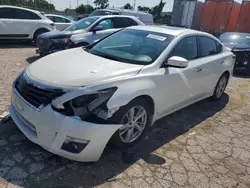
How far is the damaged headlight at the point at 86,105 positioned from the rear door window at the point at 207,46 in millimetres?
2515

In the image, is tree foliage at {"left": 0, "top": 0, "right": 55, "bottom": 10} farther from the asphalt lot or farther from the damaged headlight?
the damaged headlight

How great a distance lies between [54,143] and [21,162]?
55 cm

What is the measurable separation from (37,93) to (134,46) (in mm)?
1738

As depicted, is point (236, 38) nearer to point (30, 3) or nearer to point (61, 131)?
point (61, 131)

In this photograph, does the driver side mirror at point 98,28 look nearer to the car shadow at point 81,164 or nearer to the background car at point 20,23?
the background car at point 20,23

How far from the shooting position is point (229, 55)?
537 centimetres

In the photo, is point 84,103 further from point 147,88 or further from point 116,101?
point 147,88

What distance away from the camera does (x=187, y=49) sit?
407 cm

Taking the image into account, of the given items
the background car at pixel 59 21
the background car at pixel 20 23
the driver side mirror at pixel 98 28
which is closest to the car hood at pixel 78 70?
the driver side mirror at pixel 98 28

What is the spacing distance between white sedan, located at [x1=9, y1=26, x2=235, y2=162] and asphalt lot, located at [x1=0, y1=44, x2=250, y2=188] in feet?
0.73

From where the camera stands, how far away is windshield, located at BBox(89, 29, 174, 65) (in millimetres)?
Result: 3482

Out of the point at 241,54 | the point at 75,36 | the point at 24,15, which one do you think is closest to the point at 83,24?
the point at 75,36

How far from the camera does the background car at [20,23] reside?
9.79m

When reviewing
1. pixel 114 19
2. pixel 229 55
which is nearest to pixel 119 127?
pixel 229 55
